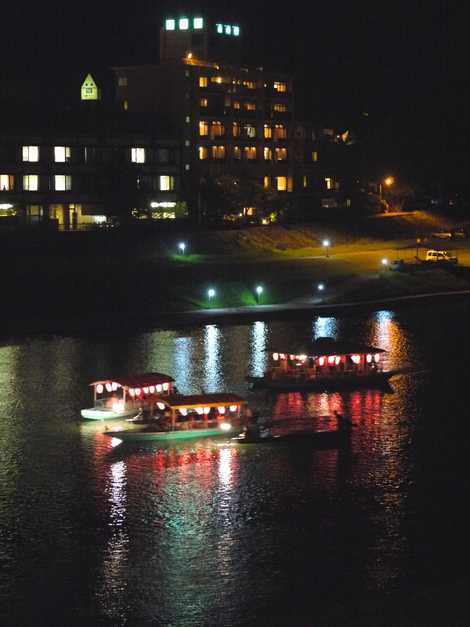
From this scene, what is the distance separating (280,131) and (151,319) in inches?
1461

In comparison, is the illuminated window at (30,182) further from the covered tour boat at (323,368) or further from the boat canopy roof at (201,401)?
the boat canopy roof at (201,401)

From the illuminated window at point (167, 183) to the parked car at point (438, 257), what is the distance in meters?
16.8

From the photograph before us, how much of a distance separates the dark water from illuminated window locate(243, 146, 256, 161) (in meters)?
43.6

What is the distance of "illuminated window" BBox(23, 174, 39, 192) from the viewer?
2559 inches

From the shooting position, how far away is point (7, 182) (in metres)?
64.3

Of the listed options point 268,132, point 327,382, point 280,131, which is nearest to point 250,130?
point 268,132

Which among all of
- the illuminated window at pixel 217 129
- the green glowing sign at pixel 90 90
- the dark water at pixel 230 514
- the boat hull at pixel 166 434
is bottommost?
the dark water at pixel 230 514

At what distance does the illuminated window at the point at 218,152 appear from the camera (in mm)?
77250

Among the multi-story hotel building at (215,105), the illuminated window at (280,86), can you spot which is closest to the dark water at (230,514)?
the multi-story hotel building at (215,105)

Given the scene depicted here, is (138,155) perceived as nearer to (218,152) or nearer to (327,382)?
(218,152)

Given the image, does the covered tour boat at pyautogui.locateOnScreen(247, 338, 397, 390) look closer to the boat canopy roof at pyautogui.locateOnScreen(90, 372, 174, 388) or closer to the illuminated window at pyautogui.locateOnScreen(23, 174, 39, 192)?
the boat canopy roof at pyautogui.locateOnScreen(90, 372, 174, 388)

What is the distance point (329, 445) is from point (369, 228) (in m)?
45.9

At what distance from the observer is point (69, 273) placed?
52938 millimetres

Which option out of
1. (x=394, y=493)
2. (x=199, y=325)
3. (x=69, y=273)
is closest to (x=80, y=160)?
(x=69, y=273)
